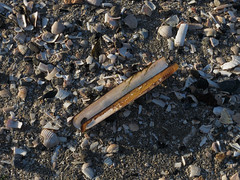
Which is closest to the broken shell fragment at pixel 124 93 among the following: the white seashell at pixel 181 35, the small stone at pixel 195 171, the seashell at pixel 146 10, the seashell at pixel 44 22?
the white seashell at pixel 181 35

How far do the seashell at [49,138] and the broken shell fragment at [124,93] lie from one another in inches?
6.2

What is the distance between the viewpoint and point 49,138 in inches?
90.4

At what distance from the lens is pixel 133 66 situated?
243 centimetres

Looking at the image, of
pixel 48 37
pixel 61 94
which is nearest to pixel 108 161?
pixel 61 94

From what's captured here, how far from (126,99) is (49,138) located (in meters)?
0.55

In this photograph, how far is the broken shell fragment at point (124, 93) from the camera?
7.38ft

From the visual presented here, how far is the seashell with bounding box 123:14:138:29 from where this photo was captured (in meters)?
2.54

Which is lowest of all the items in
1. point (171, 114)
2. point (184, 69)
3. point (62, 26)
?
point (171, 114)

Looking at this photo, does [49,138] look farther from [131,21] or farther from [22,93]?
[131,21]

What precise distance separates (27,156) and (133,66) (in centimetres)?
91

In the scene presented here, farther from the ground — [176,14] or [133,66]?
[176,14]

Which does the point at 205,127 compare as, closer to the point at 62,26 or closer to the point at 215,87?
the point at 215,87

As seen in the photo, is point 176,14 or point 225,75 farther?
point 176,14

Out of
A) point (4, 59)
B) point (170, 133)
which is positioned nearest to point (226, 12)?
point (170, 133)
